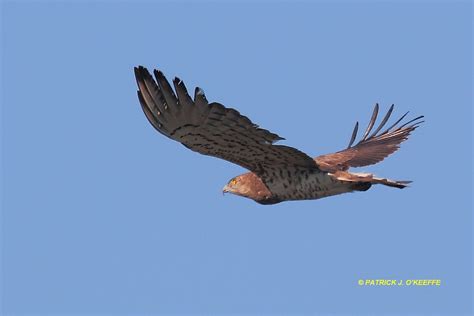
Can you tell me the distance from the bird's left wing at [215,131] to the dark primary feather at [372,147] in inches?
32.8

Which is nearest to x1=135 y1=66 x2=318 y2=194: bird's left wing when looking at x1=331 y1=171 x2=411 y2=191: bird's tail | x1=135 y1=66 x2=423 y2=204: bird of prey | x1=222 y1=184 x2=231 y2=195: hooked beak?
x1=135 y1=66 x2=423 y2=204: bird of prey

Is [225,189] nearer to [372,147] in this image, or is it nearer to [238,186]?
[238,186]

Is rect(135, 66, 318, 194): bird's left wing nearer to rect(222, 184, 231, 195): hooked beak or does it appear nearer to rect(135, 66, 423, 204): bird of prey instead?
rect(135, 66, 423, 204): bird of prey

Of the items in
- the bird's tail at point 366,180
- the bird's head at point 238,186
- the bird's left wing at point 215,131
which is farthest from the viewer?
the bird's head at point 238,186

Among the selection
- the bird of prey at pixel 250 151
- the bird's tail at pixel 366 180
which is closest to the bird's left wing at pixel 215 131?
the bird of prey at pixel 250 151

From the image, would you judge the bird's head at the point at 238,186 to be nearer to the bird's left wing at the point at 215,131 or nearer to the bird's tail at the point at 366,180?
the bird's left wing at the point at 215,131

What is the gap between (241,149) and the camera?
36.9 feet

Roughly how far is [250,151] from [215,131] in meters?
0.87

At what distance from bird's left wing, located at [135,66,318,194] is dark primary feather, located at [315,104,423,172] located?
2.73 ft

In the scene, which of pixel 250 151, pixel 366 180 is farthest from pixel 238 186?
pixel 366 180

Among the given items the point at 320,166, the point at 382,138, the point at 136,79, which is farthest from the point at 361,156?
the point at 136,79

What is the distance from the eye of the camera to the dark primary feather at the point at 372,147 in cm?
1325

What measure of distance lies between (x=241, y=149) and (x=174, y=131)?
1.10 metres

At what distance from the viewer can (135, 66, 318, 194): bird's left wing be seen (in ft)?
32.4
